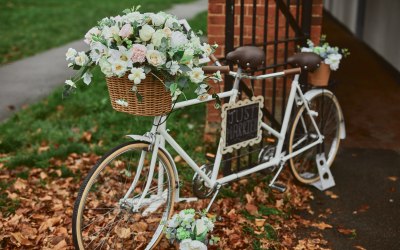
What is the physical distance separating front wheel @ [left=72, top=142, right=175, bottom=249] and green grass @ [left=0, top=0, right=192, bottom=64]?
246 inches

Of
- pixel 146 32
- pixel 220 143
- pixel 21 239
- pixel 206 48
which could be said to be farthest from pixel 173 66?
pixel 21 239

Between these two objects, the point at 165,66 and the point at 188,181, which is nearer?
the point at 165,66

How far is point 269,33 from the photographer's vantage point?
5.57 m

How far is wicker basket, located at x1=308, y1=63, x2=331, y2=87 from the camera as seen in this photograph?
15.5ft

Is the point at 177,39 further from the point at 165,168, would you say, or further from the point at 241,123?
the point at 241,123

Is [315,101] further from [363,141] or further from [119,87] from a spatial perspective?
[119,87]

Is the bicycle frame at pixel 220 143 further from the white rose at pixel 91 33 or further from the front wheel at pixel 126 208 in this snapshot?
the white rose at pixel 91 33

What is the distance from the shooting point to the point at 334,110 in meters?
5.14

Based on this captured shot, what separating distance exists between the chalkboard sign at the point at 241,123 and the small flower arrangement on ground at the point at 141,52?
37.0 inches

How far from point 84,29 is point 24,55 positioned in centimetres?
279

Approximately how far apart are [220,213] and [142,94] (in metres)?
1.65

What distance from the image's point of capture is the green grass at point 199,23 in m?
12.5

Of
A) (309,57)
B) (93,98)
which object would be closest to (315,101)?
(309,57)

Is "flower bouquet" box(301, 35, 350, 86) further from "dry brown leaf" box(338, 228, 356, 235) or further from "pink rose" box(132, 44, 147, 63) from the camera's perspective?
"pink rose" box(132, 44, 147, 63)
